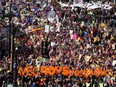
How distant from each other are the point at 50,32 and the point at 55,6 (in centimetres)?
616

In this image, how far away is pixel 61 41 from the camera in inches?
1475

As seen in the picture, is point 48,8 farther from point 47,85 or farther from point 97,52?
point 47,85

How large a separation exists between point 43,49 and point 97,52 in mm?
3243

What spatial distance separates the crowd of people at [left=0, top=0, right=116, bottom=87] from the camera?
108ft

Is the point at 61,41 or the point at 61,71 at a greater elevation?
the point at 61,41

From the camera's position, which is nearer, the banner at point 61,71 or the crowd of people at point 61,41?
A: the crowd of people at point 61,41

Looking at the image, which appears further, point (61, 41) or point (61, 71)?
point (61, 41)

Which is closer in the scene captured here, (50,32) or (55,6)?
(50,32)

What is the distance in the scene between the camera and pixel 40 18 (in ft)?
136

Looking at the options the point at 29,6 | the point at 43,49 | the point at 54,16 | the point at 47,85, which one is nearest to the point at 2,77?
the point at 47,85

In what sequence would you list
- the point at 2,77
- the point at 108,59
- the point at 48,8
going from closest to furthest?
the point at 2,77
the point at 108,59
the point at 48,8

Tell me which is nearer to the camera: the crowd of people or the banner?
the crowd of people

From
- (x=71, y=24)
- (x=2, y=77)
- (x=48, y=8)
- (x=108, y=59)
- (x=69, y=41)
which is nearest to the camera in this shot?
(x=2, y=77)

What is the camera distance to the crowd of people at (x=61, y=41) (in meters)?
32.9
